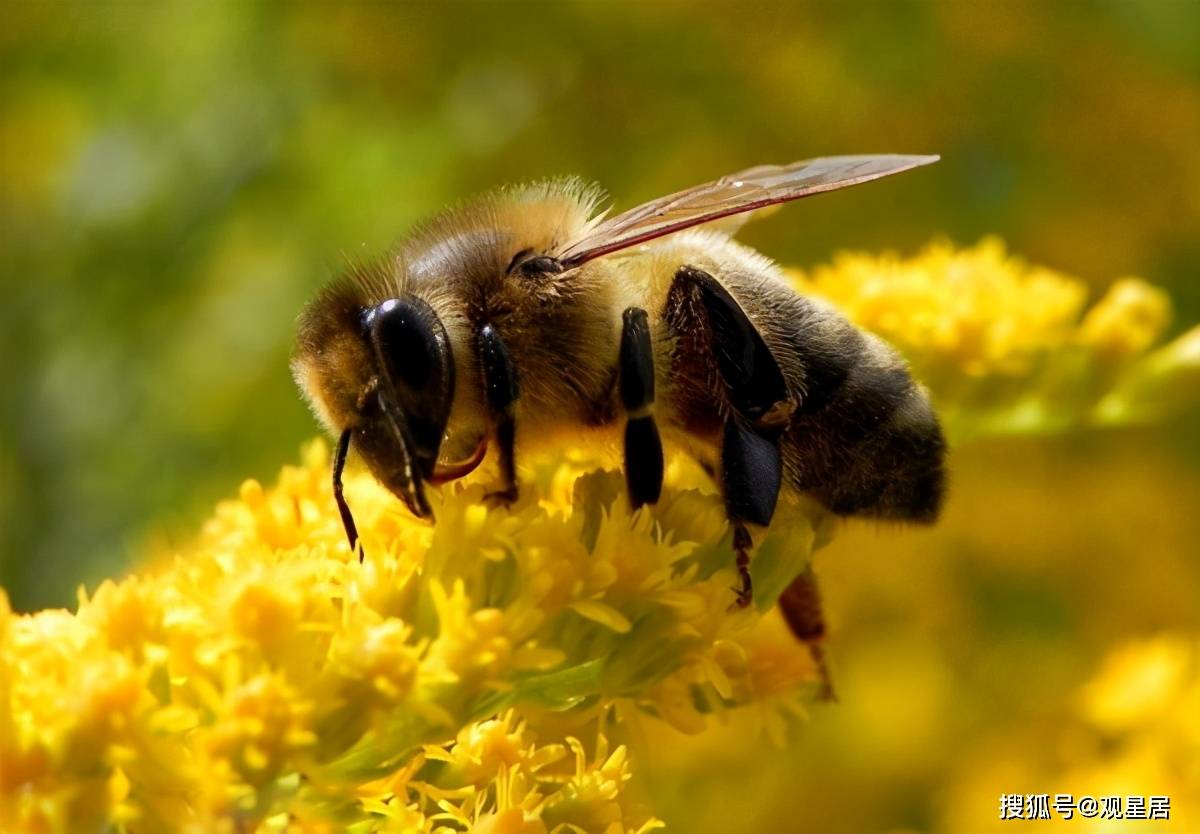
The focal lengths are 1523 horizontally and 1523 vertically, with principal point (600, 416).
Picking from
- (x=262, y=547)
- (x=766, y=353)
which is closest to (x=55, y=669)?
(x=262, y=547)

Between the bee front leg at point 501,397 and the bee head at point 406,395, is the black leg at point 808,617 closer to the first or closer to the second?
the bee front leg at point 501,397

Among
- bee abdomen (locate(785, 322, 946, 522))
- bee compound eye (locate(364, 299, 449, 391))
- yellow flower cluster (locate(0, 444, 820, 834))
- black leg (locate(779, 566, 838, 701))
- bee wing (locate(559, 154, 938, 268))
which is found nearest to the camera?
yellow flower cluster (locate(0, 444, 820, 834))

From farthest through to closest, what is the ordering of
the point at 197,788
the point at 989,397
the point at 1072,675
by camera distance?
the point at 1072,675 < the point at 989,397 < the point at 197,788

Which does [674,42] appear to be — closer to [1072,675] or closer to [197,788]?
[1072,675]

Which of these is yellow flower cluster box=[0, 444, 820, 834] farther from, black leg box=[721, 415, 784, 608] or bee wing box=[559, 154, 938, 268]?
bee wing box=[559, 154, 938, 268]

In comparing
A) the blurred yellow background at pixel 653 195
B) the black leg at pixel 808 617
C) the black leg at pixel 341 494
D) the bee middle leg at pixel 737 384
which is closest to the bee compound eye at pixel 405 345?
the black leg at pixel 341 494

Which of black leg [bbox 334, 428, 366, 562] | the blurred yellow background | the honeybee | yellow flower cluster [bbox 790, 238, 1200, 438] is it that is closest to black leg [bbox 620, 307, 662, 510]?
the honeybee

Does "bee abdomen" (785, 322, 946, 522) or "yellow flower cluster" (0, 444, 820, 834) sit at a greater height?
"bee abdomen" (785, 322, 946, 522)
